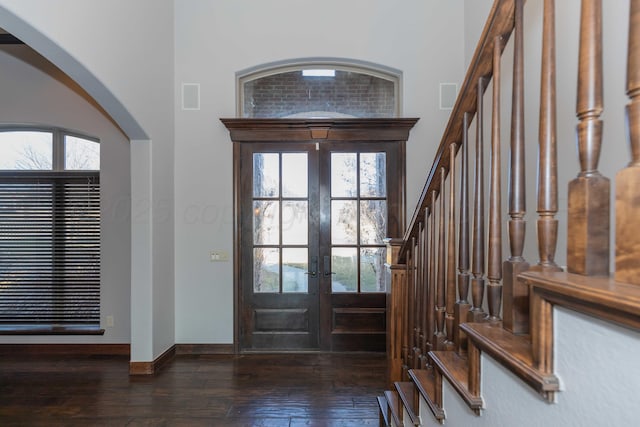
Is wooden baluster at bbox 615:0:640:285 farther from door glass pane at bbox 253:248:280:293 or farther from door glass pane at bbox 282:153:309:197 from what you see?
door glass pane at bbox 253:248:280:293

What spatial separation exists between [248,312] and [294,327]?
531mm

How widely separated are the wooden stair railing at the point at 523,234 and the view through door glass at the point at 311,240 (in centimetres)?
224

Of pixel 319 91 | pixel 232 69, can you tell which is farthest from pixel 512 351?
pixel 232 69

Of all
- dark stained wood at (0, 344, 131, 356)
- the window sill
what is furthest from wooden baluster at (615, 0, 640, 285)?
the window sill

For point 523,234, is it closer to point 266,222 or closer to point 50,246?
point 266,222

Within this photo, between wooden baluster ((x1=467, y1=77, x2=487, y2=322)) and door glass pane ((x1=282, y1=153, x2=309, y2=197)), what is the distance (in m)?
2.79

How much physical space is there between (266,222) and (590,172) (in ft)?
11.1

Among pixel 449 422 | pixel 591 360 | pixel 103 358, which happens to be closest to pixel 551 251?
pixel 591 360

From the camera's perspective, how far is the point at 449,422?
4.06ft

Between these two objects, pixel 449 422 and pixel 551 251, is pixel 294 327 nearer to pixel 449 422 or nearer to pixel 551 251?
pixel 449 422

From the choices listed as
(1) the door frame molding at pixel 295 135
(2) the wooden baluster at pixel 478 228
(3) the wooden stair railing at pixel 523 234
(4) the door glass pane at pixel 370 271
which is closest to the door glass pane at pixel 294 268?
(1) the door frame molding at pixel 295 135

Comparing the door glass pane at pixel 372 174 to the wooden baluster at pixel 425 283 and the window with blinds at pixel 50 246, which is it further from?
the window with blinds at pixel 50 246

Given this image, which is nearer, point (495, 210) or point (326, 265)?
point (495, 210)

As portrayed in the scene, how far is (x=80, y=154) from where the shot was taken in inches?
155
